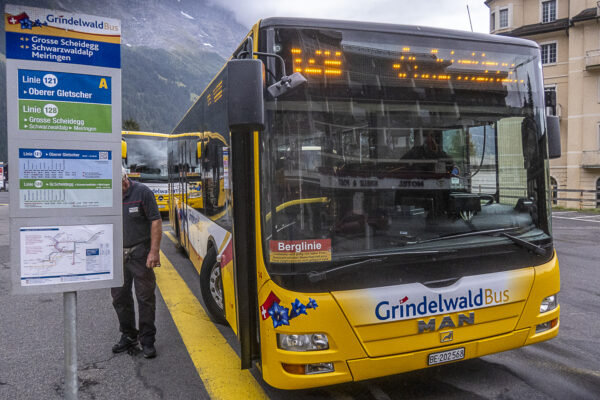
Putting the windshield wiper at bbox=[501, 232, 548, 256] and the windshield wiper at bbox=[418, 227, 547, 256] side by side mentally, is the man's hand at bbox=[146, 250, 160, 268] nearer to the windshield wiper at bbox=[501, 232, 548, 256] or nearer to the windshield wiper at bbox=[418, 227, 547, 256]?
the windshield wiper at bbox=[418, 227, 547, 256]

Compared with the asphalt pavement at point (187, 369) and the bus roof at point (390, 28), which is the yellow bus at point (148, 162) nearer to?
the asphalt pavement at point (187, 369)

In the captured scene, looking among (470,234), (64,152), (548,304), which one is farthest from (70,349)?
(548,304)

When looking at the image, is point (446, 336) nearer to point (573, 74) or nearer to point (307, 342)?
point (307, 342)

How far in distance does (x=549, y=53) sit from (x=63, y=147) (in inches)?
1508

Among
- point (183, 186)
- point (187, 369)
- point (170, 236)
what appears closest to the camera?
point (187, 369)

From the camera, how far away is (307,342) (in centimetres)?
287

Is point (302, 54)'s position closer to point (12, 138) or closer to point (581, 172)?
point (12, 138)

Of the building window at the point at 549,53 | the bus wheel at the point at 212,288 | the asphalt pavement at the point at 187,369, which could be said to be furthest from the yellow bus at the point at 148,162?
the building window at the point at 549,53

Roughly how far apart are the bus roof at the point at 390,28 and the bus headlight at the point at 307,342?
2.02m

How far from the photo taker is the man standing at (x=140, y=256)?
4.17 meters

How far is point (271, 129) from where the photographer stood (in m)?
2.92

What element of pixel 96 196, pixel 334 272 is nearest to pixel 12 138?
pixel 96 196

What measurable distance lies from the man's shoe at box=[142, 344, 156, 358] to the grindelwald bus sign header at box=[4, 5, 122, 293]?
165 centimetres

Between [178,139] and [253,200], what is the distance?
19.4ft
